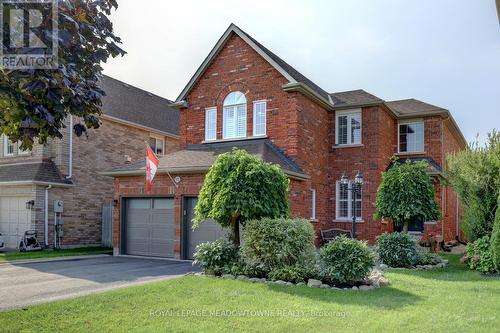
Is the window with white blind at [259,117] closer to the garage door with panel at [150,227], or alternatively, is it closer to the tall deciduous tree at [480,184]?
the garage door with panel at [150,227]

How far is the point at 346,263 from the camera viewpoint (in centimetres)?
971

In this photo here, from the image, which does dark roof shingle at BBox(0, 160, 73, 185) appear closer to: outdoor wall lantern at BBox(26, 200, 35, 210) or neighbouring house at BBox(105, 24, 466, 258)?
outdoor wall lantern at BBox(26, 200, 35, 210)

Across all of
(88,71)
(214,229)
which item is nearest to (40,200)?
(214,229)

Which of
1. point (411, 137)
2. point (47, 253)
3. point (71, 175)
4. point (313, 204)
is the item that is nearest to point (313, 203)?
point (313, 204)

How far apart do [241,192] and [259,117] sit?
694cm

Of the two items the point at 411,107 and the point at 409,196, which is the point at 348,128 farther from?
the point at 409,196

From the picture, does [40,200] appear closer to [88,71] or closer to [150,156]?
[150,156]

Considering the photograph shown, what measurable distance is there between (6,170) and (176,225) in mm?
9533

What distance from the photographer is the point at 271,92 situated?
56.4ft

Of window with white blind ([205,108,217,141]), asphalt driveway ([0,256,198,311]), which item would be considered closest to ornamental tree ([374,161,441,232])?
asphalt driveway ([0,256,198,311])

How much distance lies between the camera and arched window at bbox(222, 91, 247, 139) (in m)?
17.8

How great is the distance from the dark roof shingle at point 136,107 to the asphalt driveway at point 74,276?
8.53 m

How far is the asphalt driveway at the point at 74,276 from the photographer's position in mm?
9110

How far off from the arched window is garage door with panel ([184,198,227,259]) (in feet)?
11.9
